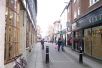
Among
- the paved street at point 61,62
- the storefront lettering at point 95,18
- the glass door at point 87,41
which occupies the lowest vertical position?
the paved street at point 61,62

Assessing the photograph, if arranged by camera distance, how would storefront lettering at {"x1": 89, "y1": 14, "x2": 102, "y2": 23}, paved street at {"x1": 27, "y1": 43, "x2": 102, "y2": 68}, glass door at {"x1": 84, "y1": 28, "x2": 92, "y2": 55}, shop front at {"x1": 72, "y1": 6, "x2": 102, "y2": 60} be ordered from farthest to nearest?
glass door at {"x1": 84, "y1": 28, "x2": 92, "y2": 55}, shop front at {"x1": 72, "y1": 6, "x2": 102, "y2": 60}, storefront lettering at {"x1": 89, "y1": 14, "x2": 102, "y2": 23}, paved street at {"x1": 27, "y1": 43, "x2": 102, "y2": 68}

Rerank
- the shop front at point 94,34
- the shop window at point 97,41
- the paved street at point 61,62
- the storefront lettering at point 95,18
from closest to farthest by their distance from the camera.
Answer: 1. the paved street at point 61,62
2. the storefront lettering at point 95,18
3. the shop front at point 94,34
4. the shop window at point 97,41

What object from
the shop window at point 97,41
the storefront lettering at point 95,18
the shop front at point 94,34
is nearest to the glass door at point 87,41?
the shop front at point 94,34

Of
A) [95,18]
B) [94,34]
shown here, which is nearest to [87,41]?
[94,34]

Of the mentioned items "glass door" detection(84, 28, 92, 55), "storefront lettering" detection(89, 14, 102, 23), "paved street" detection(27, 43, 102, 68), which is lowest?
"paved street" detection(27, 43, 102, 68)

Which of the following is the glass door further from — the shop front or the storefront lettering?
the storefront lettering

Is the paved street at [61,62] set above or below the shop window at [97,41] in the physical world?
below

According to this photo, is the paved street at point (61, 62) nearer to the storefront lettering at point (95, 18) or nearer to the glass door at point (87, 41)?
the glass door at point (87, 41)

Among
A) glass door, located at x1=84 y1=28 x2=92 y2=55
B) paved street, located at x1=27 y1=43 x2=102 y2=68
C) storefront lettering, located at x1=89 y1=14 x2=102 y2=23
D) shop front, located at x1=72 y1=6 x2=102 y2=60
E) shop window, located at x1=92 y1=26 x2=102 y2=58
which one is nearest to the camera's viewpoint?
paved street, located at x1=27 y1=43 x2=102 y2=68

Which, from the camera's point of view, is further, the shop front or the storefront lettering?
the shop front

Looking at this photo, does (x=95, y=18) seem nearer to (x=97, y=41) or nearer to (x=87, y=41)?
(x=97, y=41)

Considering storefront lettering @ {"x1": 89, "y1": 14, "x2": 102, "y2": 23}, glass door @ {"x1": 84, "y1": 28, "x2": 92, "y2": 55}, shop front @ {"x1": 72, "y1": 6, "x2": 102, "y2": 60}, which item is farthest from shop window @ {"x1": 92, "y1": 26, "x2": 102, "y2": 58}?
glass door @ {"x1": 84, "y1": 28, "x2": 92, "y2": 55}

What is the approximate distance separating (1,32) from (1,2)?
98 cm

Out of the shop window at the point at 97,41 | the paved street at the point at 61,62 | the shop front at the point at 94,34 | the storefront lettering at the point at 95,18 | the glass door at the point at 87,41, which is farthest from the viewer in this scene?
the glass door at the point at 87,41
